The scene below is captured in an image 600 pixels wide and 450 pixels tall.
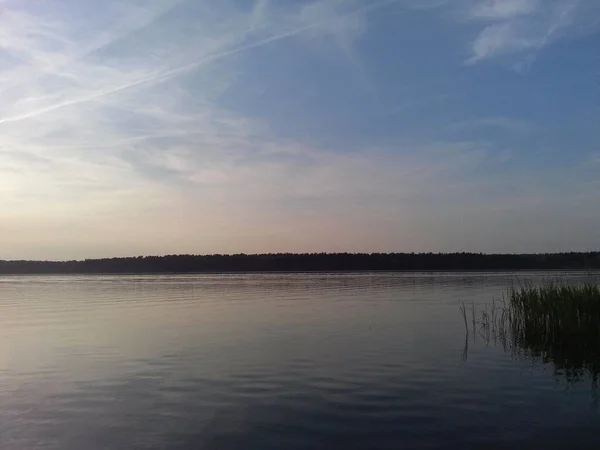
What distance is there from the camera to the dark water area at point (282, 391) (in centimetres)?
1155

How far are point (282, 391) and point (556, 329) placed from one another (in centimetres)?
1318

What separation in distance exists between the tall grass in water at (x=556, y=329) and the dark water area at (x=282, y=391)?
104 centimetres

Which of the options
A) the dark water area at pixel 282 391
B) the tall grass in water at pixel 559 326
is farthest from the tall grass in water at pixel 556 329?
the dark water area at pixel 282 391

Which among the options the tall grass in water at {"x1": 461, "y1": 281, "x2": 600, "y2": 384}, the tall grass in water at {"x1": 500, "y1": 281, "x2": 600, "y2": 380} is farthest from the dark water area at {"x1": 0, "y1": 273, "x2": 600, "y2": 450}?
the tall grass in water at {"x1": 500, "y1": 281, "x2": 600, "y2": 380}

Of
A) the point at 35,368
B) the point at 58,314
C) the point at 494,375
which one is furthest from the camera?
the point at 58,314

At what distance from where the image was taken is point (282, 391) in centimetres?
1528

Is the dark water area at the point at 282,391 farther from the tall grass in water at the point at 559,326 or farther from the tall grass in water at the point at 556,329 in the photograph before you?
the tall grass in water at the point at 559,326

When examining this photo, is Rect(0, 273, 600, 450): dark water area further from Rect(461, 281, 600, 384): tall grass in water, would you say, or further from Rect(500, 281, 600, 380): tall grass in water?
Rect(500, 281, 600, 380): tall grass in water

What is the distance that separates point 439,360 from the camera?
19688 millimetres

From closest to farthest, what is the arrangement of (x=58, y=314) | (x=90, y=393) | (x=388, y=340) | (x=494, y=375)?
(x=90, y=393) < (x=494, y=375) < (x=388, y=340) < (x=58, y=314)

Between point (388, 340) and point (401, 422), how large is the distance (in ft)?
38.9

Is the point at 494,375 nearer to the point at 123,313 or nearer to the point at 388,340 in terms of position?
the point at 388,340

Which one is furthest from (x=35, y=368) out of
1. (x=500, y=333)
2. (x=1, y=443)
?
(x=500, y=333)

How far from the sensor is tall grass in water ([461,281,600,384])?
67.3 feet
